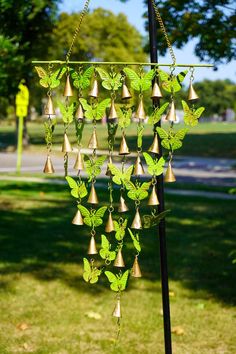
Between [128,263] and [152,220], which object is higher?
[152,220]

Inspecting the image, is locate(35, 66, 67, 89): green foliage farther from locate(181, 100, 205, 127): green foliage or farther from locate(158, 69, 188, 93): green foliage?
locate(181, 100, 205, 127): green foliage

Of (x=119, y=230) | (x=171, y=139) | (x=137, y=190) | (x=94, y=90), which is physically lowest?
(x=119, y=230)

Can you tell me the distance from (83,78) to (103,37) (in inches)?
1748

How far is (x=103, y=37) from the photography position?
45.7 meters

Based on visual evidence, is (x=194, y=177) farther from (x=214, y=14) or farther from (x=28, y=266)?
(x=28, y=266)

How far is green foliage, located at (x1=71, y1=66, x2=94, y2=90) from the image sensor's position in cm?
262

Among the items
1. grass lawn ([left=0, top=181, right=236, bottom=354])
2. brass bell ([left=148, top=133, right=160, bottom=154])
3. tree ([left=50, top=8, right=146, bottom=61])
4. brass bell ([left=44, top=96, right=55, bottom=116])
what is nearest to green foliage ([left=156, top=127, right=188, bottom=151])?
brass bell ([left=148, top=133, right=160, bottom=154])

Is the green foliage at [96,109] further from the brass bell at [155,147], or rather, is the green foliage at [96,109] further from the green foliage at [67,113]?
the brass bell at [155,147]

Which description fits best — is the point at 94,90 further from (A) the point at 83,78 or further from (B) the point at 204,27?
(B) the point at 204,27

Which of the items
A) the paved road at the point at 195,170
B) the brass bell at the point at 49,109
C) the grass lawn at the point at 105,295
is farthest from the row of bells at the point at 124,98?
the paved road at the point at 195,170

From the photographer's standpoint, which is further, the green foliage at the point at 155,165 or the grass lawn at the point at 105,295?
the grass lawn at the point at 105,295

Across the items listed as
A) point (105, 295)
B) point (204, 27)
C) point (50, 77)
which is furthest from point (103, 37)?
point (50, 77)

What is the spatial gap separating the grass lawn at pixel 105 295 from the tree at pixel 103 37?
35.8 meters

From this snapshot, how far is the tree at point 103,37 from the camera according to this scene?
144 ft
